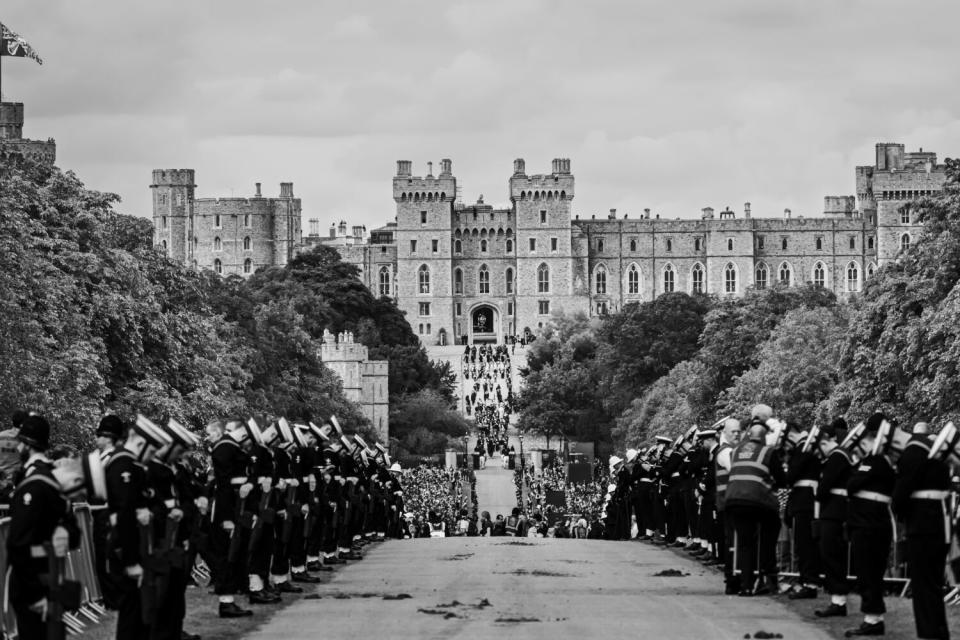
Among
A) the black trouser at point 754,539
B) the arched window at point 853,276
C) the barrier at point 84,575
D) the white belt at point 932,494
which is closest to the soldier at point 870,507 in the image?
the white belt at point 932,494

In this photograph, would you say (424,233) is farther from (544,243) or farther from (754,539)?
(754,539)

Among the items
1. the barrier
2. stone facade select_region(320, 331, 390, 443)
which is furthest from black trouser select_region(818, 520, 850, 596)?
stone facade select_region(320, 331, 390, 443)

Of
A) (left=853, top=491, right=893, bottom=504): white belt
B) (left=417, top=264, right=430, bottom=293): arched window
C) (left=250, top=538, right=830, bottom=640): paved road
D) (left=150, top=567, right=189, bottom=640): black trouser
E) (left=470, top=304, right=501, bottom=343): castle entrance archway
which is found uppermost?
(left=417, top=264, right=430, bottom=293): arched window

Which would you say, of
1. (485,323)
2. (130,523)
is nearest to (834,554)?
(130,523)

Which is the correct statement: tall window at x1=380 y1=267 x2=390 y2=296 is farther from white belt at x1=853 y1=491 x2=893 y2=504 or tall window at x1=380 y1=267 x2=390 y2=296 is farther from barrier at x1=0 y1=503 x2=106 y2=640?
white belt at x1=853 y1=491 x2=893 y2=504

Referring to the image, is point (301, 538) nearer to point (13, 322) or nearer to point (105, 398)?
point (13, 322)

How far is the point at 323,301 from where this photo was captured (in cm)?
15325

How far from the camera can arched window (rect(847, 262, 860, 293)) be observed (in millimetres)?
196375

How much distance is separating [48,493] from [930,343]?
101ft

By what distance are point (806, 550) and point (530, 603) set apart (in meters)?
2.82

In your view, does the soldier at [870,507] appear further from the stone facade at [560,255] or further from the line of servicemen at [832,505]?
the stone facade at [560,255]

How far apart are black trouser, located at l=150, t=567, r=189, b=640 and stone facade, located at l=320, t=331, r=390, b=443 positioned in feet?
315

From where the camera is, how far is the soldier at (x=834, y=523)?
779 inches

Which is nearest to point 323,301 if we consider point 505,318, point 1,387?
point 505,318
